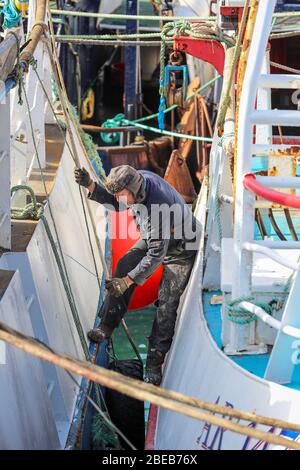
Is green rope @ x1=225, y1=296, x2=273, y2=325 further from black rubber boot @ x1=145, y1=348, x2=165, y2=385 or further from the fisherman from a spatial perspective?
black rubber boot @ x1=145, y1=348, x2=165, y2=385

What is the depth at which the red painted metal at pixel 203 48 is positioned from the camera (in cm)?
780

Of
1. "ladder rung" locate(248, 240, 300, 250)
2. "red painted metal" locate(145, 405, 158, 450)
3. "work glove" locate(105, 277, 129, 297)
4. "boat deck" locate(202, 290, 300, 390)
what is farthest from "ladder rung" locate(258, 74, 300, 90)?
"red painted metal" locate(145, 405, 158, 450)

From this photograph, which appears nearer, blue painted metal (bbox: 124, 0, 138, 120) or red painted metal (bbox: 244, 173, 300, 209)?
red painted metal (bbox: 244, 173, 300, 209)

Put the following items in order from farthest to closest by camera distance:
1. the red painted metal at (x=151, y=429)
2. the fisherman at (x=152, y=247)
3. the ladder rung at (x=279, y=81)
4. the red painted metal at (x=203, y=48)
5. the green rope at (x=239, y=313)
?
the red painted metal at (x=203, y=48) < the fisherman at (x=152, y=247) < the red painted metal at (x=151, y=429) < the ladder rung at (x=279, y=81) < the green rope at (x=239, y=313)

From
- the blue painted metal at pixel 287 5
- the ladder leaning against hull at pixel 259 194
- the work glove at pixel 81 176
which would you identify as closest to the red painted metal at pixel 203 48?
the blue painted metal at pixel 287 5

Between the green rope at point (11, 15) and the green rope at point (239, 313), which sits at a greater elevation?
the green rope at point (11, 15)

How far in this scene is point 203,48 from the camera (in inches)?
314

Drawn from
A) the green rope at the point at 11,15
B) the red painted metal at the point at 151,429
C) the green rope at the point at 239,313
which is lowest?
the red painted metal at the point at 151,429

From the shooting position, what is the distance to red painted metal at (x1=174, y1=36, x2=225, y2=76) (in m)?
7.80

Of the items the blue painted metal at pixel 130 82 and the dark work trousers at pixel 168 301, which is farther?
the blue painted metal at pixel 130 82

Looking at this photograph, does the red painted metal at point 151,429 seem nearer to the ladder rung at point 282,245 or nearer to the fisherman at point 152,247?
the fisherman at point 152,247

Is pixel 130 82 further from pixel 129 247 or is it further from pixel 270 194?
pixel 270 194

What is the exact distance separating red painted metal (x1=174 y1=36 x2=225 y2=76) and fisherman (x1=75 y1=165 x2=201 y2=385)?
184 cm
